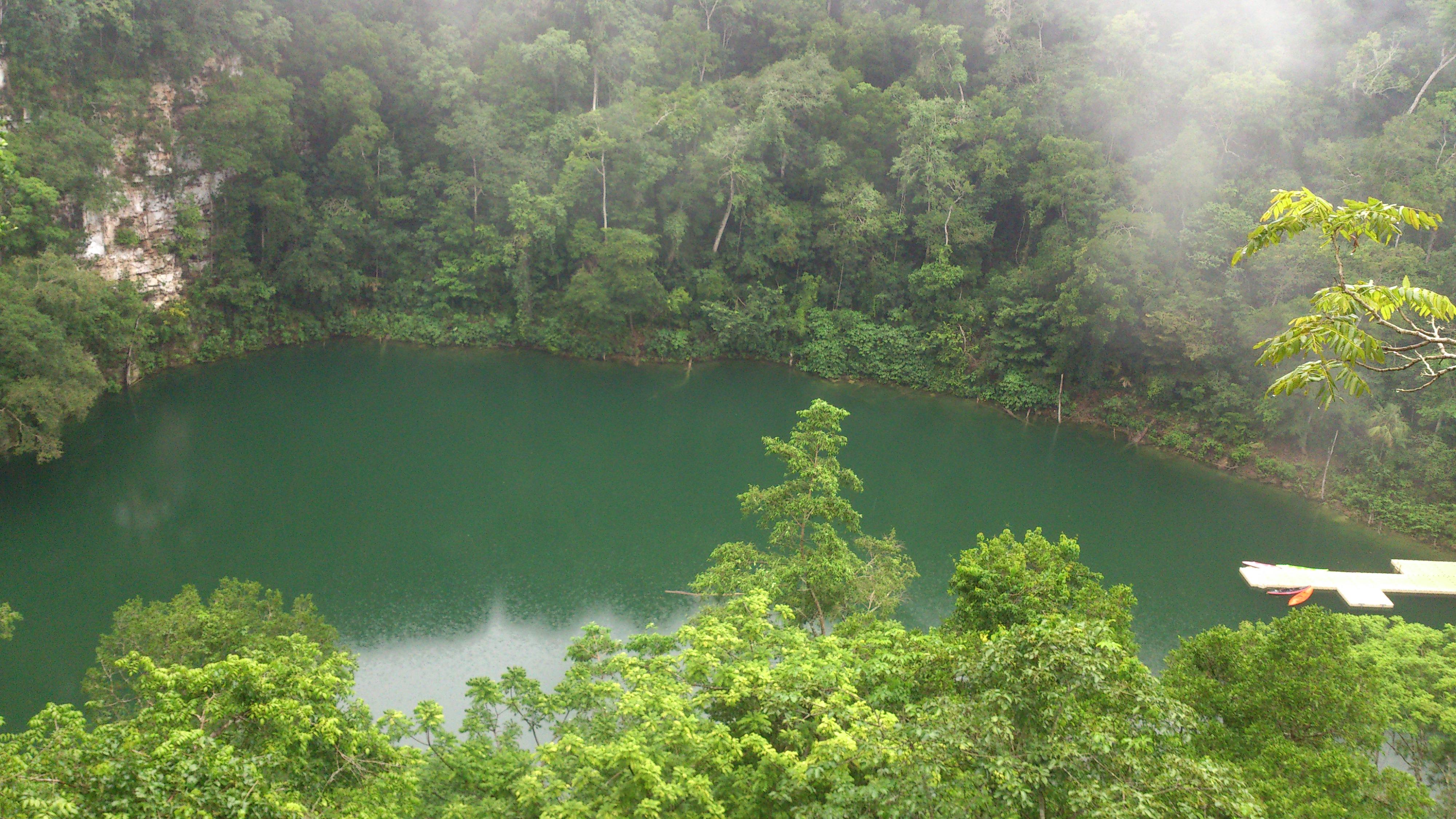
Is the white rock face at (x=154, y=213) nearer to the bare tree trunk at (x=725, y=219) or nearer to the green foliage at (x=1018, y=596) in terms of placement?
the bare tree trunk at (x=725, y=219)

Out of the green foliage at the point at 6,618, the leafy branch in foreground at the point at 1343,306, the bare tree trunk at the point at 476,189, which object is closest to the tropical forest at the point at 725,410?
the leafy branch in foreground at the point at 1343,306

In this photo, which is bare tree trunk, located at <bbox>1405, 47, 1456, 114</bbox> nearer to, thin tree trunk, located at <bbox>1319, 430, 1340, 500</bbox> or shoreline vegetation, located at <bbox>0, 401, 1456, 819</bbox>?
thin tree trunk, located at <bbox>1319, 430, 1340, 500</bbox>

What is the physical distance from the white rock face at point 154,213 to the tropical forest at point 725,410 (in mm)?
102

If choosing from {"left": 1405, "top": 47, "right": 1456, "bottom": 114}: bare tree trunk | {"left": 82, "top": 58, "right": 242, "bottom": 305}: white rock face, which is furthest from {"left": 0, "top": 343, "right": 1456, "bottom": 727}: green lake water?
{"left": 1405, "top": 47, "right": 1456, "bottom": 114}: bare tree trunk

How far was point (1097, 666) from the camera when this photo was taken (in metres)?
4.71

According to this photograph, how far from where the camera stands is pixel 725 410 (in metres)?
20.4

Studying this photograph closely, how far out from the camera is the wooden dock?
13.7m

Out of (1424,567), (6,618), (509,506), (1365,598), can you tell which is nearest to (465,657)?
(509,506)

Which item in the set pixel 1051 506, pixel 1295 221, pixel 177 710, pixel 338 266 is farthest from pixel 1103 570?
pixel 338 266

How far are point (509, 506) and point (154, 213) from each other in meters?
11.2

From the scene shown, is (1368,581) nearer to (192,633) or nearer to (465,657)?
(465,657)

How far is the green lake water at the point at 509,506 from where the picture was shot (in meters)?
12.6

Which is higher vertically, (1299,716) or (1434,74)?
(1434,74)

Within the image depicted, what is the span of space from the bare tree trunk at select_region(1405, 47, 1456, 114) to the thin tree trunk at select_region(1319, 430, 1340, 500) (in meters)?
6.65
